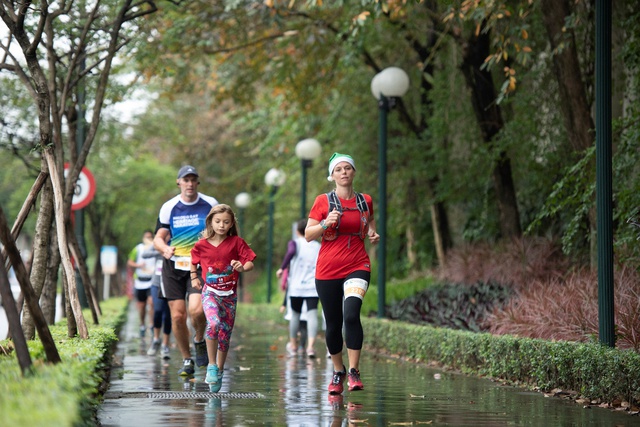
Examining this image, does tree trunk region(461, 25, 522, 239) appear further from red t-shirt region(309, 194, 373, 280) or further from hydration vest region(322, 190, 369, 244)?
red t-shirt region(309, 194, 373, 280)

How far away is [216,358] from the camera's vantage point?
33.5ft

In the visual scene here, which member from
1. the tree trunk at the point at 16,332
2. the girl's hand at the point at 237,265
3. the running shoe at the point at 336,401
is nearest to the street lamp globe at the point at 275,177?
the girl's hand at the point at 237,265

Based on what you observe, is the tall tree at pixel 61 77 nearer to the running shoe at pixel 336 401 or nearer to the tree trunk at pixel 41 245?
the tree trunk at pixel 41 245

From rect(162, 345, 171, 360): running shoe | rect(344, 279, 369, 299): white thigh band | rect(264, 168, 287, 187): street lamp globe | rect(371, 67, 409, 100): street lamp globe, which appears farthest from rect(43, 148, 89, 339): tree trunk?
rect(264, 168, 287, 187): street lamp globe

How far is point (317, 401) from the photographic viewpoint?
366 inches

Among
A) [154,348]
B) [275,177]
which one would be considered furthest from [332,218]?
[275,177]

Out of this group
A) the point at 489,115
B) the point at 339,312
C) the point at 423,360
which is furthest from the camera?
the point at 489,115

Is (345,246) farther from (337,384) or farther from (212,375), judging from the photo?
(212,375)

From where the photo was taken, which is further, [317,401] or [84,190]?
[84,190]

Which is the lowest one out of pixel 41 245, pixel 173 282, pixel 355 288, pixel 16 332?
pixel 16 332

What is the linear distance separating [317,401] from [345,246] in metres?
1.33

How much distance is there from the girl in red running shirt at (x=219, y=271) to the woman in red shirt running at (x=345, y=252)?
2.83 ft

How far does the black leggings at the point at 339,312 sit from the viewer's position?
9273 mm

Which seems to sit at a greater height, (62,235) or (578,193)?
(578,193)
